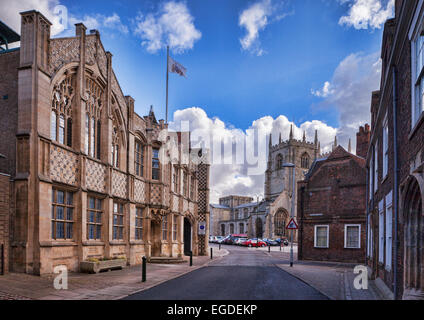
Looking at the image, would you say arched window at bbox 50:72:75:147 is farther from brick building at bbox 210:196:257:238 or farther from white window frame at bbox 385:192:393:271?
brick building at bbox 210:196:257:238

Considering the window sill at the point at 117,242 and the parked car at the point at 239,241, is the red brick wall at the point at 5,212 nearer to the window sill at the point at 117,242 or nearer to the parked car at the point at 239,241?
the window sill at the point at 117,242

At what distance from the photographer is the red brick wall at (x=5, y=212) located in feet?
40.5

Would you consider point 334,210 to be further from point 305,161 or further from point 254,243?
point 305,161

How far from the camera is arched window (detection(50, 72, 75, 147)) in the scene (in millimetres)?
14797

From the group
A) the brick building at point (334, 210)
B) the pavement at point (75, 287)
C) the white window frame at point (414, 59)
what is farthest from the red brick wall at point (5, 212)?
the brick building at point (334, 210)

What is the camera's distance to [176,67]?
26.9 m

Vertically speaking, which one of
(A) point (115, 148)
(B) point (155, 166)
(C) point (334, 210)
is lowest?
(C) point (334, 210)

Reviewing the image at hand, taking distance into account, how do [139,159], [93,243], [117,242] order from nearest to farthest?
[93,243], [117,242], [139,159]

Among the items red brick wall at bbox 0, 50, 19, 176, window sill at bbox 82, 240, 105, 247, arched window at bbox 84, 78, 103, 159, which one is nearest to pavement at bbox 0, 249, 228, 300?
window sill at bbox 82, 240, 105, 247

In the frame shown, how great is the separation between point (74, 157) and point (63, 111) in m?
2.01

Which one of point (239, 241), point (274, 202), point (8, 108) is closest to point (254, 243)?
point (239, 241)

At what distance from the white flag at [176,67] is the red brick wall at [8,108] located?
44.7 ft

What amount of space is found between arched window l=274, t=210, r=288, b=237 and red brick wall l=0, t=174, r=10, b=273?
72039 millimetres
